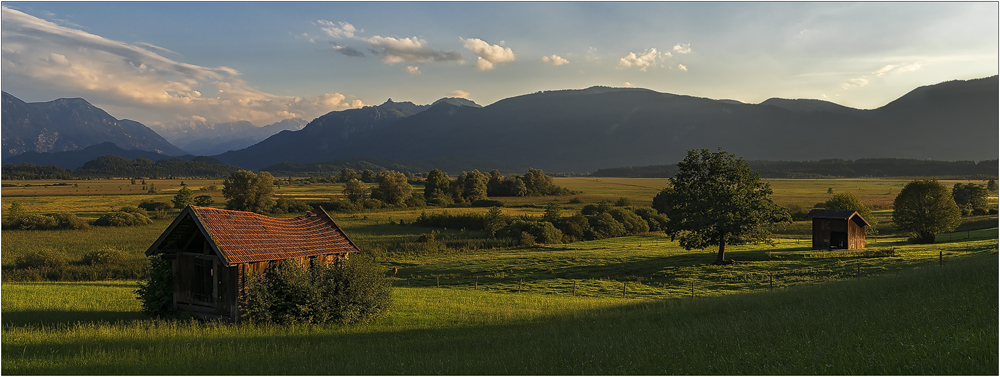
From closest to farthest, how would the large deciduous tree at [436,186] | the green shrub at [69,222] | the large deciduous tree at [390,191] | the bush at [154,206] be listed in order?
the green shrub at [69,222]
the bush at [154,206]
the large deciduous tree at [390,191]
the large deciduous tree at [436,186]

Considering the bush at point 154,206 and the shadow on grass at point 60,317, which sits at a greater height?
the bush at point 154,206

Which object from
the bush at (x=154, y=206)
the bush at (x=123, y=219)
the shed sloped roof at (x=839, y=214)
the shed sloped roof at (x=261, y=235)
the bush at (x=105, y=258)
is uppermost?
the shed sloped roof at (x=261, y=235)

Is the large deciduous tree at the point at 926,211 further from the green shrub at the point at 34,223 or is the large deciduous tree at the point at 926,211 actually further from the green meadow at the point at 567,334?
the green shrub at the point at 34,223

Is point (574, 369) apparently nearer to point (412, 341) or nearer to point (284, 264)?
point (412, 341)

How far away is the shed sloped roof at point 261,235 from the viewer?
19094 millimetres

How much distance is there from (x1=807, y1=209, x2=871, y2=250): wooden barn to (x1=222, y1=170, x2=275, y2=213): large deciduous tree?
91.7 meters

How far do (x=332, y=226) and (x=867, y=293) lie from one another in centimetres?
2230

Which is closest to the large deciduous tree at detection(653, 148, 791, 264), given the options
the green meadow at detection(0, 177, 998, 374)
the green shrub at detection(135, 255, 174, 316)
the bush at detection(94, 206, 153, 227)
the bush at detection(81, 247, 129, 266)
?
the green meadow at detection(0, 177, 998, 374)

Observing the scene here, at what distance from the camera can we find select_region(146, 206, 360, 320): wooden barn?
19250 mm

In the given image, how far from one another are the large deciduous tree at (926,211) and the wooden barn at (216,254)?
216 feet

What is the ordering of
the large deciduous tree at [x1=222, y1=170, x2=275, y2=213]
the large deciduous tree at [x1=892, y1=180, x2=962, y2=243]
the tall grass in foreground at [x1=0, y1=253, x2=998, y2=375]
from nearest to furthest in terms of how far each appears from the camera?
the tall grass in foreground at [x1=0, y1=253, x2=998, y2=375]
the large deciduous tree at [x1=892, y1=180, x2=962, y2=243]
the large deciduous tree at [x1=222, y1=170, x2=275, y2=213]

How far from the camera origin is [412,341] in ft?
55.8

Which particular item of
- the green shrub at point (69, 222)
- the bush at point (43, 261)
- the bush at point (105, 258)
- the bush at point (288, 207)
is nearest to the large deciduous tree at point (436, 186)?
the bush at point (288, 207)

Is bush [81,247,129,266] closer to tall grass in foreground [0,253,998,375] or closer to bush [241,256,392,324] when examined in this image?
tall grass in foreground [0,253,998,375]
